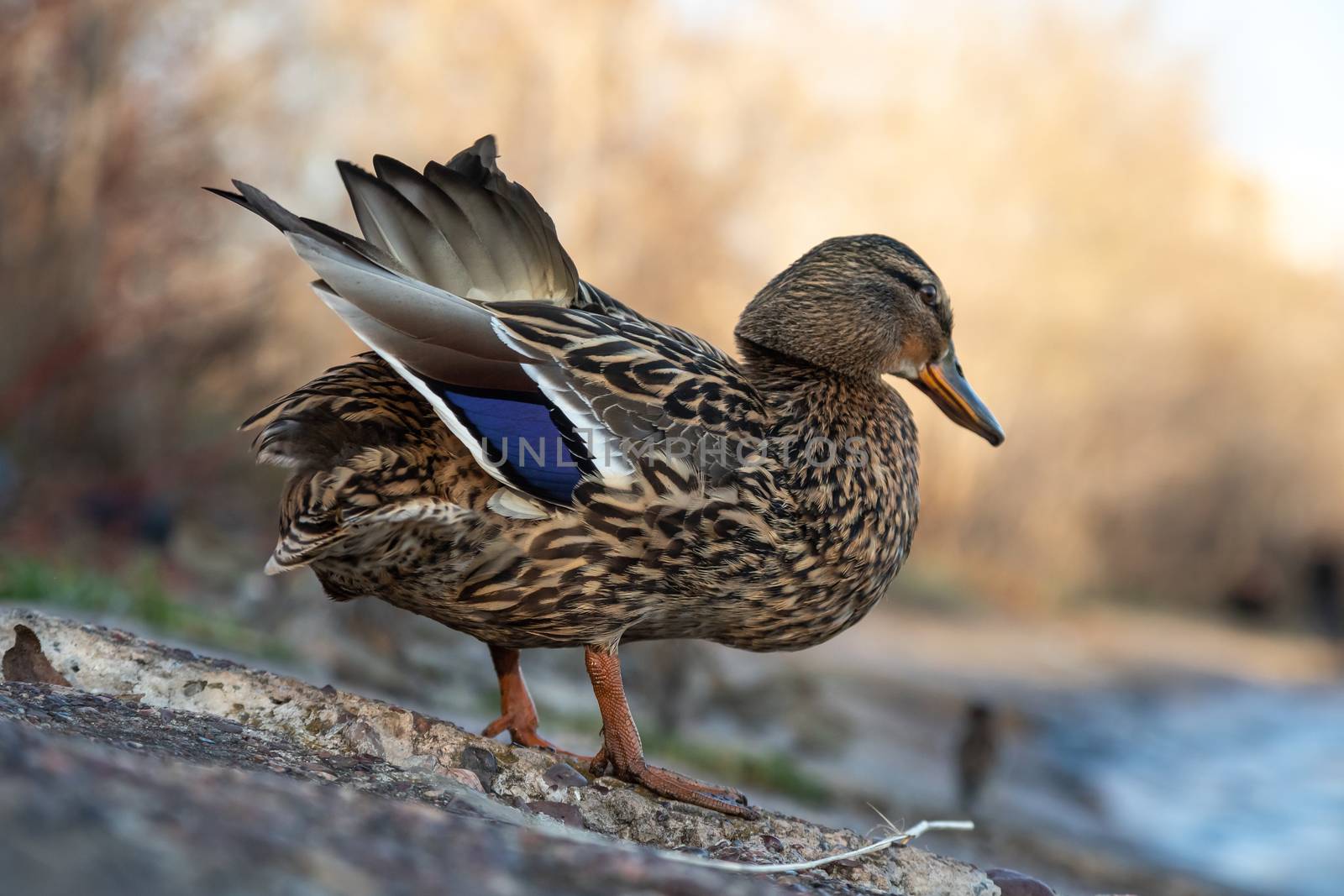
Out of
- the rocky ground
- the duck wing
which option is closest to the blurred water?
the rocky ground

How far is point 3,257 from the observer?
25.4ft

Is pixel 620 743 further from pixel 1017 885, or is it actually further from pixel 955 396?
pixel 955 396

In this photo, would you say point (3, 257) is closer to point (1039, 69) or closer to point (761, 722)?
point (761, 722)

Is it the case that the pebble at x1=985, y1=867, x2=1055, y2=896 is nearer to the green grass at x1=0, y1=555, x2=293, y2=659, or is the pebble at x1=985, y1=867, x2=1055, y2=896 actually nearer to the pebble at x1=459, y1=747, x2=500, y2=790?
the pebble at x1=459, y1=747, x2=500, y2=790

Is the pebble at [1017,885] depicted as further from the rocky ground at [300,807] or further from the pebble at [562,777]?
the pebble at [562,777]

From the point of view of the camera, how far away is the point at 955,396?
366 centimetres

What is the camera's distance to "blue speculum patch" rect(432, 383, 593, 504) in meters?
2.61

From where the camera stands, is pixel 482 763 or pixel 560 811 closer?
pixel 560 811

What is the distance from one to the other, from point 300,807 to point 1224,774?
11.9m

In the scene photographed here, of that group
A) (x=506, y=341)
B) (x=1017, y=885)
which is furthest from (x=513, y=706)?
(x=1017, y=885)

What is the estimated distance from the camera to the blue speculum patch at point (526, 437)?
8.56 ft

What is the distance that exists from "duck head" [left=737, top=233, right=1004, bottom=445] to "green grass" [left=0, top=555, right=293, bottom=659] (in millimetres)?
2819

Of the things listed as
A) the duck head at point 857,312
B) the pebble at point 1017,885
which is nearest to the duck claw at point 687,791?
the pebble at point 1017,885

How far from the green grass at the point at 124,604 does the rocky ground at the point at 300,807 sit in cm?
220
